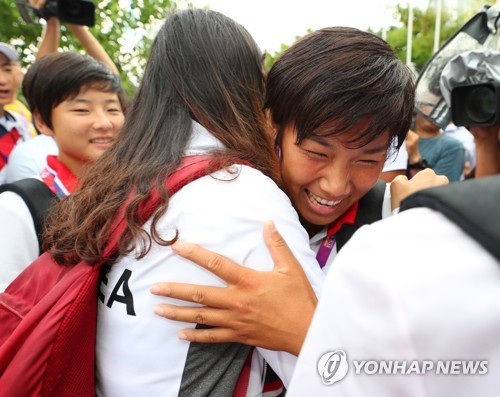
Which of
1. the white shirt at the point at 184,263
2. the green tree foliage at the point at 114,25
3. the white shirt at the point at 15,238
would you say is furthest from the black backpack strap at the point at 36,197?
the green tree foliage at the point at 114,25

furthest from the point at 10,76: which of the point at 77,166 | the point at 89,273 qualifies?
the point at 89,273

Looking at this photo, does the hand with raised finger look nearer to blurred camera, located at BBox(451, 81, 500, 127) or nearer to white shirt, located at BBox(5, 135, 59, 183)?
blurred camera, located at BBox(451, 81, 500, 127)

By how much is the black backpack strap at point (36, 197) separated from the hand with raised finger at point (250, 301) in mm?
935

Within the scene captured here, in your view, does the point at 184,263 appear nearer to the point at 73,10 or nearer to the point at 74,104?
the point at 74,104

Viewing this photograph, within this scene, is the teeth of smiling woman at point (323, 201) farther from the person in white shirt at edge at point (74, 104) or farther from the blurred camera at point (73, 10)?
the blurred camera at point (73, 10)

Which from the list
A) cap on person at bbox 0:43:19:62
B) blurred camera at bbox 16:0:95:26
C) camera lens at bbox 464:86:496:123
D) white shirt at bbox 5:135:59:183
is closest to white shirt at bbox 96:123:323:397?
camera lens at bbox 464:86:496:123

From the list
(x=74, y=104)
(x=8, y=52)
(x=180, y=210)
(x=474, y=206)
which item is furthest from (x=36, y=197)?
(x=8, y=52)

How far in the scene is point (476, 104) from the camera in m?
2.02

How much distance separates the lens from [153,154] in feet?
4.50

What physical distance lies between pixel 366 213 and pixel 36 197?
1209mm

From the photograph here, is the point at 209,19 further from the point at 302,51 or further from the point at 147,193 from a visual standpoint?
the point at 147,193

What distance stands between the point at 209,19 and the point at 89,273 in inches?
30.9

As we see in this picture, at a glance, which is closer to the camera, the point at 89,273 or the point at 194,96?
the point at 89,273

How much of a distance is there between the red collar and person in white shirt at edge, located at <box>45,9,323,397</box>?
1.40 ft
